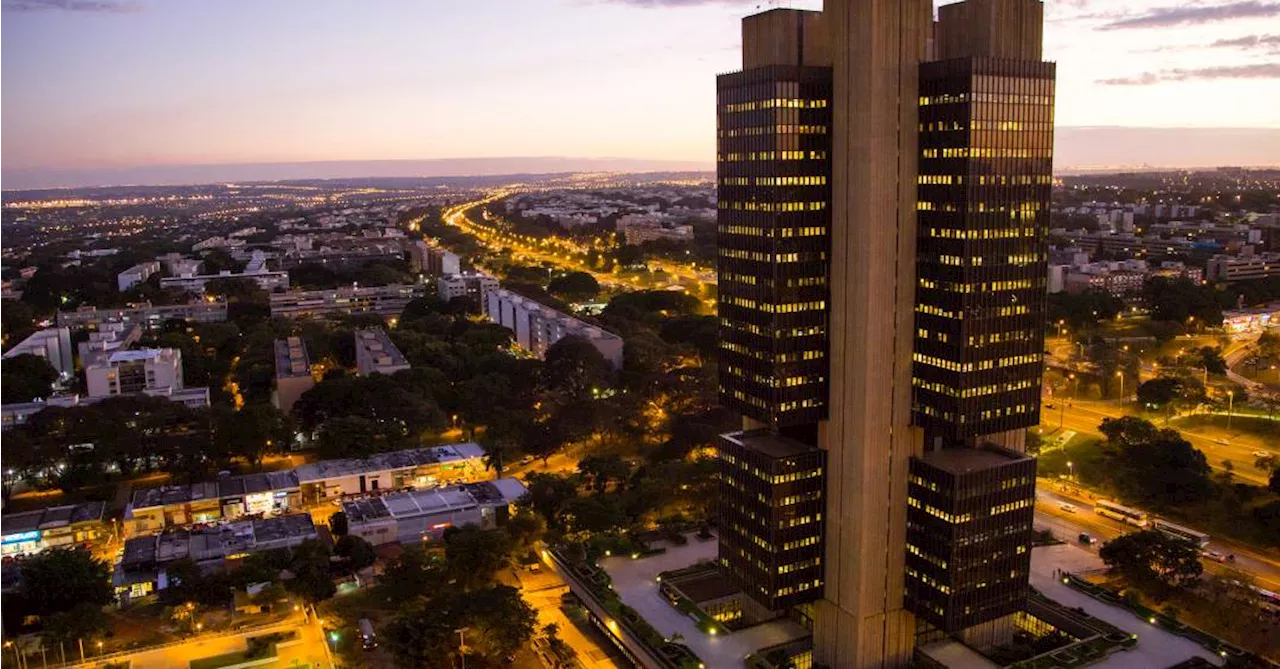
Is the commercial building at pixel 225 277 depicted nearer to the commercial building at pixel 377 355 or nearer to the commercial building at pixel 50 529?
the commercial building at pixel 377 355

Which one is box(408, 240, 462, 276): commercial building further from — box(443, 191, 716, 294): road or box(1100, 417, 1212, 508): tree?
box(1100, 417, 1212, 508): tree

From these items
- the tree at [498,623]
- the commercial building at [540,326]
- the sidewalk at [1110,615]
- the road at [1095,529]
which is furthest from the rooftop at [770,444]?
the commercial building at [540,326]

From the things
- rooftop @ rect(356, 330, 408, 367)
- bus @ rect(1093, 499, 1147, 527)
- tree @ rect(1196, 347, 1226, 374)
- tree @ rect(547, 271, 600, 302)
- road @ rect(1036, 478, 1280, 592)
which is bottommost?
road @ rect(1036, 478, 1280, 592)

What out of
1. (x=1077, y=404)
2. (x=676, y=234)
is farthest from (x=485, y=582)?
(x=676, y=234)

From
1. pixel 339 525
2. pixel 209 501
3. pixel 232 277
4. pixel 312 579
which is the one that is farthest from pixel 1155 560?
pixel 232 277

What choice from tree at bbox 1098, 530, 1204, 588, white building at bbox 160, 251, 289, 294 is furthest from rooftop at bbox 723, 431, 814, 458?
white building at bbox 160, 251, 289, 294

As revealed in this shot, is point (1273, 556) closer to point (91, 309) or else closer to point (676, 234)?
point (91, 309)
